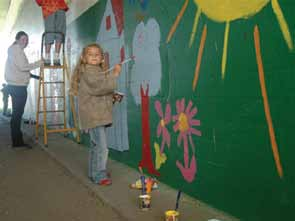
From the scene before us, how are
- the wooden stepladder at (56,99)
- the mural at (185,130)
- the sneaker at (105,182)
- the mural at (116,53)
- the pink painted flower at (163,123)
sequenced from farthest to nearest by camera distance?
the wooden stepladder at (56,99) → the mural at (116,53) → the sneaker at (105,182) → the pink painted flower at (163,123) → the mural at (185,130)

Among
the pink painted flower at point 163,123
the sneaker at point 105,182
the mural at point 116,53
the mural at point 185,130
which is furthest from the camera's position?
the mural at point 116,53

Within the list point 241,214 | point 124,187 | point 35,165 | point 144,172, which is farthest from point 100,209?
point 35,165

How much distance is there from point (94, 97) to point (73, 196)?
93cm

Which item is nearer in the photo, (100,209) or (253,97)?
(253,97)

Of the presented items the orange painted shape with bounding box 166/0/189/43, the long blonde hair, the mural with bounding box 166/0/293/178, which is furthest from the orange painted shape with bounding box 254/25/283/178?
the long blonde hair

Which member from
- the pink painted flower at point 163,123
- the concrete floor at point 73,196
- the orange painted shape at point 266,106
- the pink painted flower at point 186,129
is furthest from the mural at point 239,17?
the concrete floor at point 73,196

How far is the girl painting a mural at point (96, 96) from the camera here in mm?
3457

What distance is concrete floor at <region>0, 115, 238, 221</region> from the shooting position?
2807mm

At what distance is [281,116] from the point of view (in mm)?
2088

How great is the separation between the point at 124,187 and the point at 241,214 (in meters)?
1.30

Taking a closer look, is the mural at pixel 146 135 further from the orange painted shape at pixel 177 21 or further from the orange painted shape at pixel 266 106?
the orange painted shape at pixel 266 106

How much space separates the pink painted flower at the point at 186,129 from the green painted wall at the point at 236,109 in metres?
0.05

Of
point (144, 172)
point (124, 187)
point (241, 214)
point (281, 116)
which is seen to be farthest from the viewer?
point (144, 172)

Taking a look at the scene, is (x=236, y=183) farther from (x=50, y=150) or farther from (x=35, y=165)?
(x=50, y=150)
